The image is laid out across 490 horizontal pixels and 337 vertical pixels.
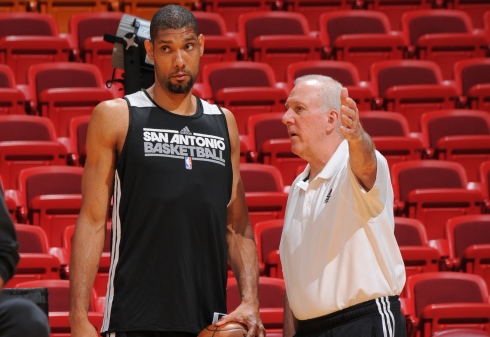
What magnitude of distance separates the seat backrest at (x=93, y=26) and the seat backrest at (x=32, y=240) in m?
2.28

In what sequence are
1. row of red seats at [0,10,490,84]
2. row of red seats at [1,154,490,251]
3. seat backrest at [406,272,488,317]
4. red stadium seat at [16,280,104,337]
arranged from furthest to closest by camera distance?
row of red seats at [0,10,490,84] < row of red seats at [1,154,490,251] < seat backrest at [406,272,488,317] < red stadium seat at [16,280,104,337]

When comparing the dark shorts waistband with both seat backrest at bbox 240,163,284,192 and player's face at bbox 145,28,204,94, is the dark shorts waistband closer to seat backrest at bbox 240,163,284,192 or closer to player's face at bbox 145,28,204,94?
player's face at bbox 145,28,204,94

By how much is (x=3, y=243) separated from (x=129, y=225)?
0.66m

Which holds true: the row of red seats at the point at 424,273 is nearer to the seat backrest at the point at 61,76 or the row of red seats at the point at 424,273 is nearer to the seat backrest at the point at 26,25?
the seat backrest at the point at 61,76

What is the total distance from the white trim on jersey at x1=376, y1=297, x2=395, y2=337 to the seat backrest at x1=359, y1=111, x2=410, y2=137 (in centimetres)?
297

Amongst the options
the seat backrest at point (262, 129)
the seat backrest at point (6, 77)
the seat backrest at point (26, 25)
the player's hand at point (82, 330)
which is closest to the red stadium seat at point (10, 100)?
the seat backrest at point (6, 77)

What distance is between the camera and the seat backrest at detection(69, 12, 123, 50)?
6363mm

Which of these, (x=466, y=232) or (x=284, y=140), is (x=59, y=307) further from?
(x=466, y=232)

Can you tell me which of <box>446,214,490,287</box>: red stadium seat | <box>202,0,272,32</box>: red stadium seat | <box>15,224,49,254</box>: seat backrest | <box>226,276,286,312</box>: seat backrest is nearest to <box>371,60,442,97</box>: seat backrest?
<box>202,0,272,32</box>: red stadium seat

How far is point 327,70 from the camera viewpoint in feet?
19.7

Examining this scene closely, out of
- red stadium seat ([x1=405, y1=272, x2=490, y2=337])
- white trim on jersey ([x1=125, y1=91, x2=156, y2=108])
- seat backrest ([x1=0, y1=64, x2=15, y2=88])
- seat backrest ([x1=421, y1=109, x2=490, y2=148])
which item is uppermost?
white trim on jersey ([x1=125, y1=91, x2=156, y2=108])

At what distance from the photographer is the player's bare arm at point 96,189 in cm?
263

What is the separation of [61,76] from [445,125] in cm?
226

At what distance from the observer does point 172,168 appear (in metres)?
2.63
